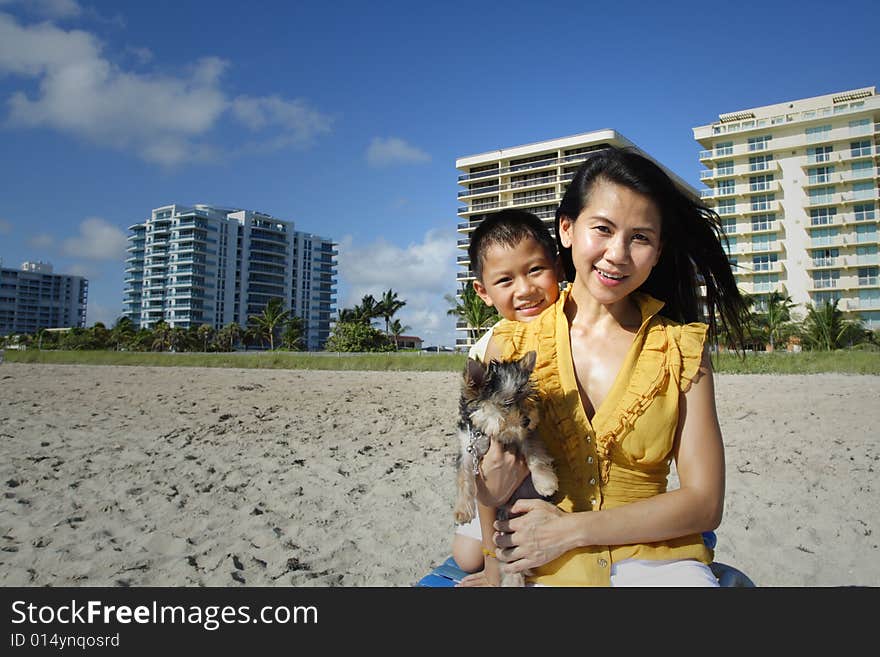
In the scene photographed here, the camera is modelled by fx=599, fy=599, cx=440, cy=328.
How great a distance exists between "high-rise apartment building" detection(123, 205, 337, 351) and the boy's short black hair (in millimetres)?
118819

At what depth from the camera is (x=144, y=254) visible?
410 feet

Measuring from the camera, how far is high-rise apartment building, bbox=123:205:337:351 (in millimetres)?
113938

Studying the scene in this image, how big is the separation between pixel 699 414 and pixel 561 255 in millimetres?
945

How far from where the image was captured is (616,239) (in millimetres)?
1779

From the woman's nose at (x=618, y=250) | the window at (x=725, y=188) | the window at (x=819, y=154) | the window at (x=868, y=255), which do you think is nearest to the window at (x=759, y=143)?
the window at (x=725, y=188)

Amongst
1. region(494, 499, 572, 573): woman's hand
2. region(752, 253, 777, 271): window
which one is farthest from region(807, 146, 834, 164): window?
region(494, 499, 572, 573): woman's hand

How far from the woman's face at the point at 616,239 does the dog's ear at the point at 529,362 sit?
0.95 ft

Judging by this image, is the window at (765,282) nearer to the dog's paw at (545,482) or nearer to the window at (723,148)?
the window at (723,148)

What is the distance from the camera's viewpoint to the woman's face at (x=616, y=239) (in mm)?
1776

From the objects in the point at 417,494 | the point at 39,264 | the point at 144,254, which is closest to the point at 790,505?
the point at 417,494

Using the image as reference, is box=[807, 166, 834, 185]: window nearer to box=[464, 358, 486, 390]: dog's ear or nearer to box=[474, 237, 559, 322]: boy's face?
box=[474, 237, 559, 322]: boy's face

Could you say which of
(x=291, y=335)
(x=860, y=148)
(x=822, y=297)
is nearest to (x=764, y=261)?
(x=822, y=297)

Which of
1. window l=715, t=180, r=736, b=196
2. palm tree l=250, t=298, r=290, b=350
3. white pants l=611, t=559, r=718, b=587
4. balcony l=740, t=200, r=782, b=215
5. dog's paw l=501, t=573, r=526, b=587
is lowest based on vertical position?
dog's paw l=501, t=573, r=526, b=587
